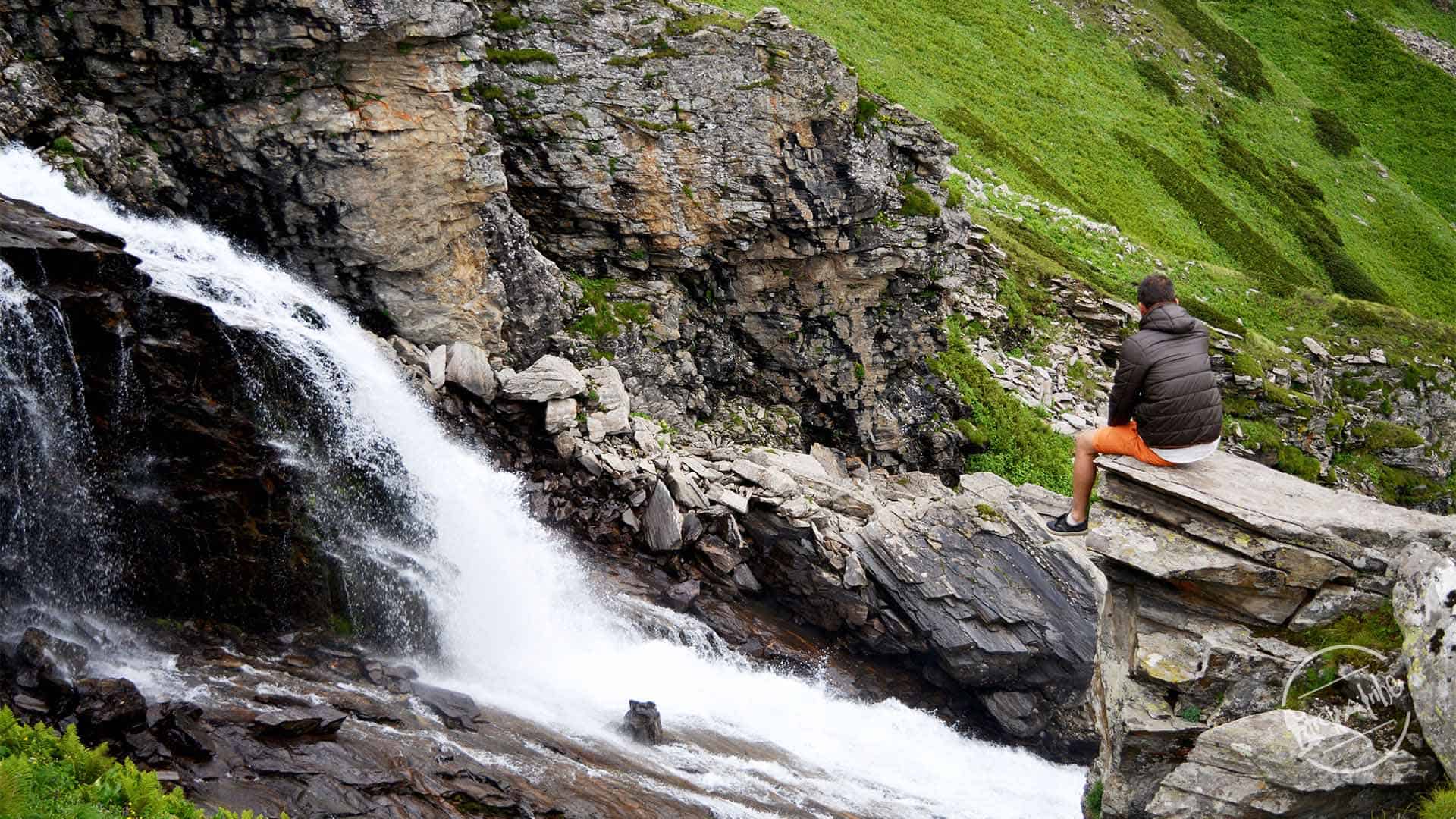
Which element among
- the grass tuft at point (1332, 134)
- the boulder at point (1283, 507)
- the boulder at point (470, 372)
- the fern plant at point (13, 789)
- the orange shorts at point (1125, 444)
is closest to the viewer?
the fern plant at point (13, 789)

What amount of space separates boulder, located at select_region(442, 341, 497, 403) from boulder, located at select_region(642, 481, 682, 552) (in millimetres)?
4827

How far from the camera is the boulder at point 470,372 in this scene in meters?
24.0

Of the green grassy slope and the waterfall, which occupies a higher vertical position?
the green grassy slope

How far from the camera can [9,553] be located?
1538 centimetres

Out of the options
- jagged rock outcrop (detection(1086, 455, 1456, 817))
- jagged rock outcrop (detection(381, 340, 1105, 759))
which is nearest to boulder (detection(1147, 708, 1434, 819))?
jagged rock outcrop (detection(1086, 455, 1456, 817))

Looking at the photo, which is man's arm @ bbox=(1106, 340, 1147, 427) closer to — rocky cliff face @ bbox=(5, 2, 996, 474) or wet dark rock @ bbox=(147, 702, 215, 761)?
wet dark rock @ bbox=(147, 702, 215, 761)

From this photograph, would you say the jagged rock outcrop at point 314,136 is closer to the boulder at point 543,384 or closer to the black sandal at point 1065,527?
the boulder at point 543,384

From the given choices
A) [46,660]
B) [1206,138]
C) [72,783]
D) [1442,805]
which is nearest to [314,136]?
[46,660]

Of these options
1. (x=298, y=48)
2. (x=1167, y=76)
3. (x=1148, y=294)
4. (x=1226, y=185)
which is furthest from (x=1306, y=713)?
(x=1167, y=76)

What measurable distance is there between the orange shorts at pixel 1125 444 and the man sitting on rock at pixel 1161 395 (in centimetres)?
1

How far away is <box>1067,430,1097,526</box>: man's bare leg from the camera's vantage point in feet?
46.1

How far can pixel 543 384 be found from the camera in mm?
24547

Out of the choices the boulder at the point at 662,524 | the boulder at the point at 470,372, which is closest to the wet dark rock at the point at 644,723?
the boulder at the point at 662,524

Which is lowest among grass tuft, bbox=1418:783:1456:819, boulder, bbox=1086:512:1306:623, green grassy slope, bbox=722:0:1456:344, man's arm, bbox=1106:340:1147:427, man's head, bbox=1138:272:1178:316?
grass tuft, bbox=1418:783:1456:819
